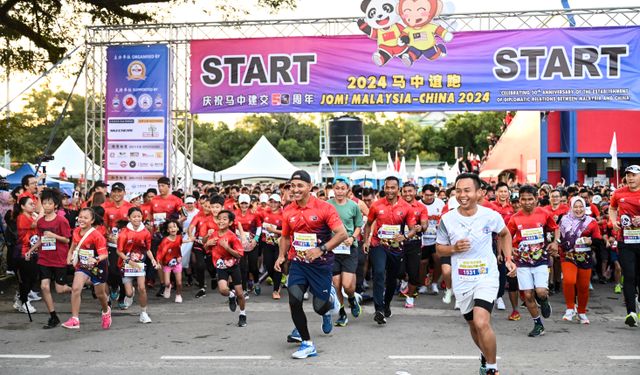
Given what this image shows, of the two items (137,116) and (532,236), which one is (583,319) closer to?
(532,236)

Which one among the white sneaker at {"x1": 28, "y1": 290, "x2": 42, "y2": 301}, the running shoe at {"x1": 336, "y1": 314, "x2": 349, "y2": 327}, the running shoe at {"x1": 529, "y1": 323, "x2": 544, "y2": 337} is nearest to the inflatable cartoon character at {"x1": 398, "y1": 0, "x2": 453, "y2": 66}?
the running shoe at {"x1": 336, "y1": 314, "x2": 349, "y2": 327}

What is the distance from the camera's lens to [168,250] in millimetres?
11719

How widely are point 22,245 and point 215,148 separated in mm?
52268

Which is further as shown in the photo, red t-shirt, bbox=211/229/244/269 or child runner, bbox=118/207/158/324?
child runner, bbox=118/207/158/324

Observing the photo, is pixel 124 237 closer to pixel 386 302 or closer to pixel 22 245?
pixel 22 245

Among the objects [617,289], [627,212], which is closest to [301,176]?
[627,212]

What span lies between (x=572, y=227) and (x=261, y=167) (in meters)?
22.5

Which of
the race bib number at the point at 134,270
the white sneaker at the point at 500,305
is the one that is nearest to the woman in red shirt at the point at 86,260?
the race bib number at the point at 134,270

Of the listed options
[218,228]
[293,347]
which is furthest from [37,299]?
[293,347]

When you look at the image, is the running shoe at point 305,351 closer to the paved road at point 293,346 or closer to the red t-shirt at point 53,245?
the paved road at point 293,346

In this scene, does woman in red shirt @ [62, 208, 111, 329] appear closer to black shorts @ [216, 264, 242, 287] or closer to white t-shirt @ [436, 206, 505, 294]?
black shorts @ [216, 264, 242, 287]

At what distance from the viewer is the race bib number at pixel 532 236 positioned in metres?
8.65

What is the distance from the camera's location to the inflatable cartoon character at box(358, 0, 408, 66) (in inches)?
554

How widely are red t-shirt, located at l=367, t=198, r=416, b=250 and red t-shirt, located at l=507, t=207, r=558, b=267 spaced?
58.8 inches
